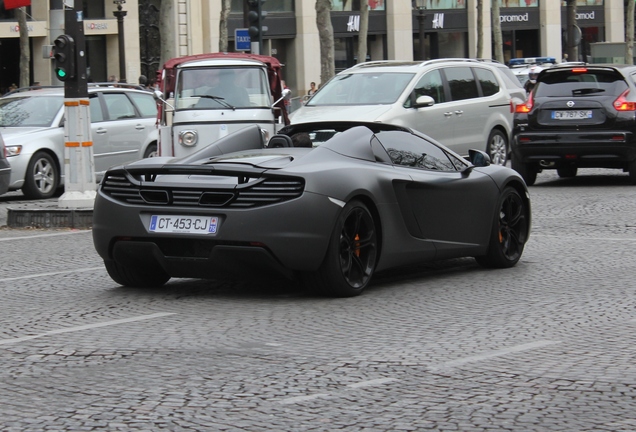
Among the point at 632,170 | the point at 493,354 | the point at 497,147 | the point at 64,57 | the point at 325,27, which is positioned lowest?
the point at 493,354

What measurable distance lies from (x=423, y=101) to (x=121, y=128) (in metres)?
5.01

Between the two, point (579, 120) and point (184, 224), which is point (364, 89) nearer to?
point (579, 120)

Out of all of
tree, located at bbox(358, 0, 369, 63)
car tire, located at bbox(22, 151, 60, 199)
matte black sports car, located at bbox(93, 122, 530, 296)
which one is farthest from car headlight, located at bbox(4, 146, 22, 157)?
tree, located at bbox(358, 0, 369, 63)

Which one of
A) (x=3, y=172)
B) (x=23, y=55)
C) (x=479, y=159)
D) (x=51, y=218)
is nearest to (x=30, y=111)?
(x=3, y=172)

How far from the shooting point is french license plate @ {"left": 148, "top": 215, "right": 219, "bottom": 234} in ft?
28.6

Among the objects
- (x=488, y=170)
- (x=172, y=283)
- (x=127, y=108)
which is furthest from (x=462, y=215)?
(x=127, y=108)

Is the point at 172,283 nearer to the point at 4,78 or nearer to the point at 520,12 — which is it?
the point at 4,78

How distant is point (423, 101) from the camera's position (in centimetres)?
1936

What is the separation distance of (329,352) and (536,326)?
1515 millimetres

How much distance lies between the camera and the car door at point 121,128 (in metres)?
21.0

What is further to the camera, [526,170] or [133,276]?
[526,170]

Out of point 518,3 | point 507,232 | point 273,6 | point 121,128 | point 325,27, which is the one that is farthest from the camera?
point 518,3

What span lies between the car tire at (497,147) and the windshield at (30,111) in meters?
6.82

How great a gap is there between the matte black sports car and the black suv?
890 cm
